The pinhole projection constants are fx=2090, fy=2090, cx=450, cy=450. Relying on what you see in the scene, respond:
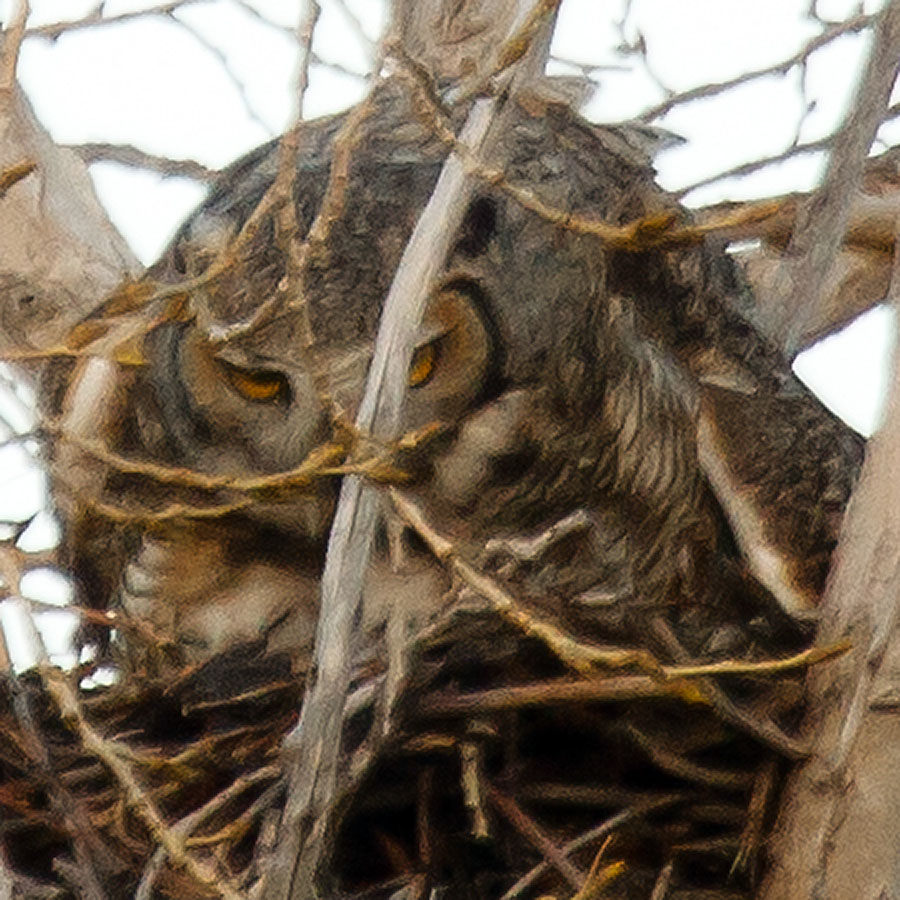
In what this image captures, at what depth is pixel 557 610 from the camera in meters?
2.59

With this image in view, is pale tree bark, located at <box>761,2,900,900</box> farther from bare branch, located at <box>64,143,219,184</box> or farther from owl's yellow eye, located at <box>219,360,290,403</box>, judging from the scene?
bare branch, located at <box>64,143,219,184</box>

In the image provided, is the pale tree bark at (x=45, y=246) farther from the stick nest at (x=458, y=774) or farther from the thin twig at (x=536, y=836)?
the thin twig at (x=536, y=836)

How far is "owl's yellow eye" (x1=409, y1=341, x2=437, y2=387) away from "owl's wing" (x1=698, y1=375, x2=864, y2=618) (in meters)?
0.44

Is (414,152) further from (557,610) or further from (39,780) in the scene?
(39,780)

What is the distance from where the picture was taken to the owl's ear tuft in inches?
107

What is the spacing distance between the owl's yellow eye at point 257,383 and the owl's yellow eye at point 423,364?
0.17m

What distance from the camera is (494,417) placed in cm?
282

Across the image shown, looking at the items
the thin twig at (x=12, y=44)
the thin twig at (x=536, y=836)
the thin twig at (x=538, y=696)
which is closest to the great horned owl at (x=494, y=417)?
the thin twig at (x=538, y=696)

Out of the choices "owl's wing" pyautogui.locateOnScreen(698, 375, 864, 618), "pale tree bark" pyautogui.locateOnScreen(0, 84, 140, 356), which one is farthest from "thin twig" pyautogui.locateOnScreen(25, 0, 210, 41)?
"owl's wing" pyautogui.locateOnScreen(698, 375, 864, 618)

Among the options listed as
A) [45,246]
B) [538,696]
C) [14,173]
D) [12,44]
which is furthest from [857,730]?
[45,246]

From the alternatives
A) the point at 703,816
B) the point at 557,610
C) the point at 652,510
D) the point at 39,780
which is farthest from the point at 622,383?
the point at 39,780

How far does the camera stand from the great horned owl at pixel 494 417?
2.67 metres

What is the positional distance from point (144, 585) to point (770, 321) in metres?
1.20

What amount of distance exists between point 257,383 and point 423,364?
217 millimetres
